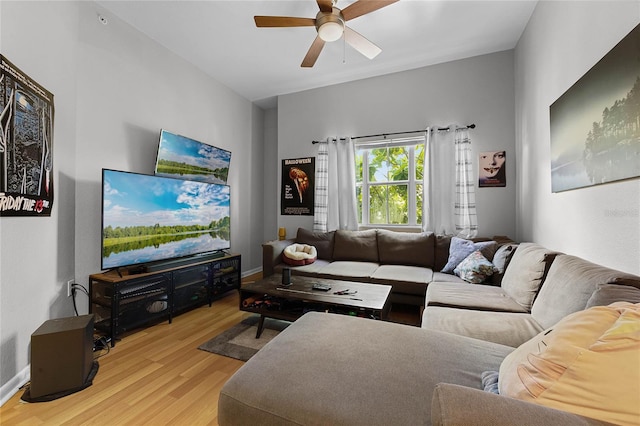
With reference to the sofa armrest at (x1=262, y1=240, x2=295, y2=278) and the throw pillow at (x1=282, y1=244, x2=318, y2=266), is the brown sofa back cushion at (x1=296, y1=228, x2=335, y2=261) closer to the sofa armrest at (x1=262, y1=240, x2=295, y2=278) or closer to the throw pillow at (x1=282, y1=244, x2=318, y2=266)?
the throw pillow at (x1=282, y1=244, x2=318, y2=266)

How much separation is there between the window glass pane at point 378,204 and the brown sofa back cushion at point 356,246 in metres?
0.34

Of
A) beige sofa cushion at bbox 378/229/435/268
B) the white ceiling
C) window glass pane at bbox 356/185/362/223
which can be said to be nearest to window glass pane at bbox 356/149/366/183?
window glass pane at bbox 356/185/362/223

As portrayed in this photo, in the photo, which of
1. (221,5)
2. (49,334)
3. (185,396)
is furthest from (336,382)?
(221,5)

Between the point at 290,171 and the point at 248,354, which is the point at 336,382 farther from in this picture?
the point at 290,171

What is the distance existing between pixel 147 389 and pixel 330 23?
2880 millimetres

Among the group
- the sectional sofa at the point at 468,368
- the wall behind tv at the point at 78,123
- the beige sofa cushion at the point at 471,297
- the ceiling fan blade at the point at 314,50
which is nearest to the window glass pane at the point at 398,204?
the beige sofa cushion at the point at 471,297

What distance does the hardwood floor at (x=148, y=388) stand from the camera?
1.37 meters

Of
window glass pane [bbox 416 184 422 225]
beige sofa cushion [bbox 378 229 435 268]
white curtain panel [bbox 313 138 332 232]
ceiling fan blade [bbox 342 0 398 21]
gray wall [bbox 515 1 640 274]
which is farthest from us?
white curtain panel [bbox 313 138 332 232]

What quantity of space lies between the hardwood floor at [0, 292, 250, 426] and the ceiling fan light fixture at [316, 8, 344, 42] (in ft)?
8.77

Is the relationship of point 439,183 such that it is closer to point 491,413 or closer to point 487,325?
point 487,325

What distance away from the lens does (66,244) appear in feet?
6.96

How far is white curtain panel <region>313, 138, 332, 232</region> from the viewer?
12.8 feet

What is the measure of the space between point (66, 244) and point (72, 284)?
0.35 metres

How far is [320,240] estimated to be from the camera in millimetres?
3699
